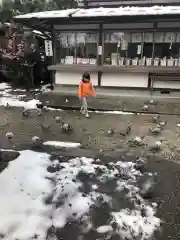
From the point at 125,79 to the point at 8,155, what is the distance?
8563 millimetres

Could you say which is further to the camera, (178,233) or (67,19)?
(67,19)

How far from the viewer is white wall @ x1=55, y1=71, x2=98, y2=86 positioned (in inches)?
548

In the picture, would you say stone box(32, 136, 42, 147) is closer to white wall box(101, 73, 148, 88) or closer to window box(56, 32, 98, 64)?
white wall box(101, 73, 148, 88)

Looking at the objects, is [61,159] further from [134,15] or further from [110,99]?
[134,15]

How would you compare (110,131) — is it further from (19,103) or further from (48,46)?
(48,46)

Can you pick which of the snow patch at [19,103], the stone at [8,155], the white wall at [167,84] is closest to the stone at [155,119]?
the white wall at [167,84]

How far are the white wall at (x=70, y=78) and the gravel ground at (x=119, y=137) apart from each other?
3.78 metres

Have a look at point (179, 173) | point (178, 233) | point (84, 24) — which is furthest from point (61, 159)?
point (84, 24)

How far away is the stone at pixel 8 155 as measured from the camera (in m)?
6.25

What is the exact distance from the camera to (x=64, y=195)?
4.92m

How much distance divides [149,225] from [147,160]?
240 cm

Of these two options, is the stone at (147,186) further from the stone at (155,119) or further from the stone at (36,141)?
the stone at (155,119)

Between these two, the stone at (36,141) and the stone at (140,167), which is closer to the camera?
the stone at (140,167)

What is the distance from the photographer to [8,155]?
648 cm
